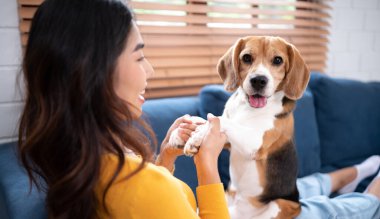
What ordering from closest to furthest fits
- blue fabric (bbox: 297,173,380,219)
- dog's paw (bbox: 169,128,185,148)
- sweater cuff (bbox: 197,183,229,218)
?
sweater cuff (bbox: 197,183,229,218)
dog's paw (bbox: 169,128,185,148)
blue fabric (bbox: 297,173,380,219)

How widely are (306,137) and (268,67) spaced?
96 cm

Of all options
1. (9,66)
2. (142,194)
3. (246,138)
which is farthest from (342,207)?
(9,66)

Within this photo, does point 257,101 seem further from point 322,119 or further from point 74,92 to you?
point 322,119

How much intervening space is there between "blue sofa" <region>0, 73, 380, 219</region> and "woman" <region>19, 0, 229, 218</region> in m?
0.91

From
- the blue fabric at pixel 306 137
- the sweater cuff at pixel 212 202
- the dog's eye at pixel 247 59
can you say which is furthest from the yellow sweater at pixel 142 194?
the blue fabric at pixel 306 137

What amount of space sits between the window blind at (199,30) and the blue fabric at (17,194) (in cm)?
80

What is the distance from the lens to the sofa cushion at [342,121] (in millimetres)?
2383

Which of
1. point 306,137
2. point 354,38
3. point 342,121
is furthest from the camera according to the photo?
point 354,38

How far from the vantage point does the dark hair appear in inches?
29.9

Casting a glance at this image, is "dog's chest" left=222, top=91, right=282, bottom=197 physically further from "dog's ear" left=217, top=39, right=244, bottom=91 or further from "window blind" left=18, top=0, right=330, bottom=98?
"window blind" left=18, top=0, right=330, bottom=98

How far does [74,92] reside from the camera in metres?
0.77

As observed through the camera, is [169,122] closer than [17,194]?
No

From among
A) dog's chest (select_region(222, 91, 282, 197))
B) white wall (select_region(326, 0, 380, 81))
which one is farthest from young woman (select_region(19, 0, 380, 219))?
white wall (select_region(326, 0, 380, 81))

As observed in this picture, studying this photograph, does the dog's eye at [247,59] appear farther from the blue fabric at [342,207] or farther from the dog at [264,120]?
the blue fabric at [342,207]
